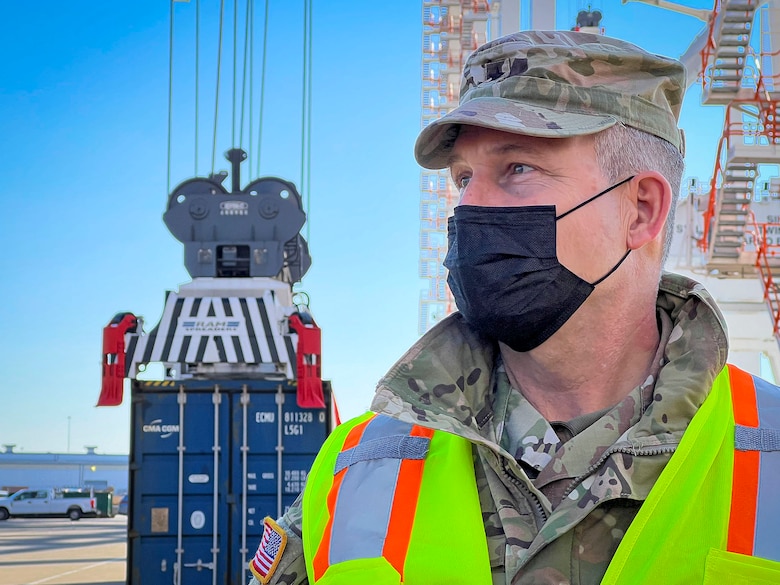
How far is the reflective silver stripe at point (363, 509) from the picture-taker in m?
1.91

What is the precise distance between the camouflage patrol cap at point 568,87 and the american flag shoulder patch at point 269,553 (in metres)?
1.00

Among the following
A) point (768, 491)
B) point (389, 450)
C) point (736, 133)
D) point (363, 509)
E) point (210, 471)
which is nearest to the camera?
point (768, 491)

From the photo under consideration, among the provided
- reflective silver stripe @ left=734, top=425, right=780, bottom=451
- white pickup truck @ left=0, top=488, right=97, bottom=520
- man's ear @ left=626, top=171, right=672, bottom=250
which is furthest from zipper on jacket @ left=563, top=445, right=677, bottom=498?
white pickup truck @ left=0, top=488, right=97, bottom=520

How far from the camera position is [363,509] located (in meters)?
1.96

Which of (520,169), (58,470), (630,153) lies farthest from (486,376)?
(58,470)

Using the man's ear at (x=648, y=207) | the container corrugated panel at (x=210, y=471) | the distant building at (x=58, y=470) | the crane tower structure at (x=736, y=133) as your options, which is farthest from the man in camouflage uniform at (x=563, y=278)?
the distant building at (x=58, y=470)

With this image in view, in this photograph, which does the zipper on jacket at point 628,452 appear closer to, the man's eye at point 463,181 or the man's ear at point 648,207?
the man's ear at point 648,207

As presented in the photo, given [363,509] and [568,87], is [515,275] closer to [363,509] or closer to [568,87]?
[568,87]

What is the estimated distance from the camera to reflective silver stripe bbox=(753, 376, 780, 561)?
1684 millimetres

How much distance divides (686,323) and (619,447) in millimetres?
421

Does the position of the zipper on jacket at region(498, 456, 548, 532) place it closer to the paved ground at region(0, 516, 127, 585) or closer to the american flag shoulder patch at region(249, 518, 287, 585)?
the american flag shoulder patch at region(249, 518, 287, 585)

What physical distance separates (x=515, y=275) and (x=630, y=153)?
0.39 meters

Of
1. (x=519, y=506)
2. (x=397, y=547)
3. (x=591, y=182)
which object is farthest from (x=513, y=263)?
(x=397, y=547)

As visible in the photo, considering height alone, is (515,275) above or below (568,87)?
below
